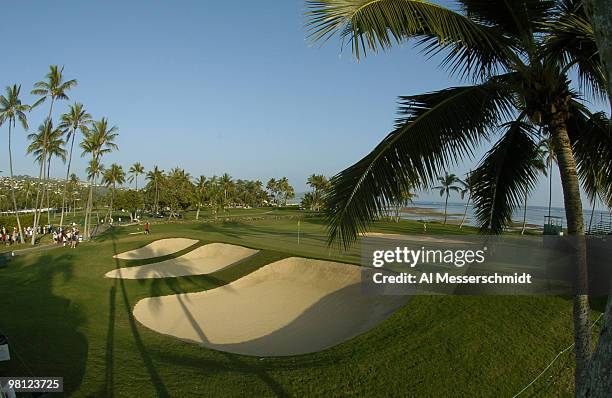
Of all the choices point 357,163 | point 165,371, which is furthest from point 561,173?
point 165,371

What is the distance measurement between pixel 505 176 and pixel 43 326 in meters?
12.7

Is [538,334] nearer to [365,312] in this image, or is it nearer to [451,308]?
[451,308]

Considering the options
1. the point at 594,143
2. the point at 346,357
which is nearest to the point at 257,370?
the point at 346,357

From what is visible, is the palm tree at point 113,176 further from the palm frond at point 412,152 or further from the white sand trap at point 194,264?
the palm frond at point 412,152

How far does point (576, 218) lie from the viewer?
4156 mm

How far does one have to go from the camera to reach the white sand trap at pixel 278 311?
39.4 ft

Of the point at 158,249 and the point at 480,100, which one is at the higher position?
the point at 480,100

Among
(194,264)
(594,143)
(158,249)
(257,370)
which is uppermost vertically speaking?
(594,143)

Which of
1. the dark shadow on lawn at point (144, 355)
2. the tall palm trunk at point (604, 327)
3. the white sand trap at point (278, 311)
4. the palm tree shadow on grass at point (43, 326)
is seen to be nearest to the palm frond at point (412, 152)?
the tall palm trunk at point (604, 327)

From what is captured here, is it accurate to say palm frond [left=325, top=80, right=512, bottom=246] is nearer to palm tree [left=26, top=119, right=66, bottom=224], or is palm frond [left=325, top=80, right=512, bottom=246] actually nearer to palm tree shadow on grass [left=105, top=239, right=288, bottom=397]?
palm tree shadow on grass [left=105, top=239, right=288, bottom=397]

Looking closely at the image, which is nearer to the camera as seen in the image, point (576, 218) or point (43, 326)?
point (576, 218)

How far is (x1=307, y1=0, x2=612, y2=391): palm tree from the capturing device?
12.0ft

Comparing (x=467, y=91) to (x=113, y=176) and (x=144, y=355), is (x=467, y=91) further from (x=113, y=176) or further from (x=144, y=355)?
(x=113, y=176)

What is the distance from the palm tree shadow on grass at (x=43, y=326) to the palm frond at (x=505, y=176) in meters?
8.43
